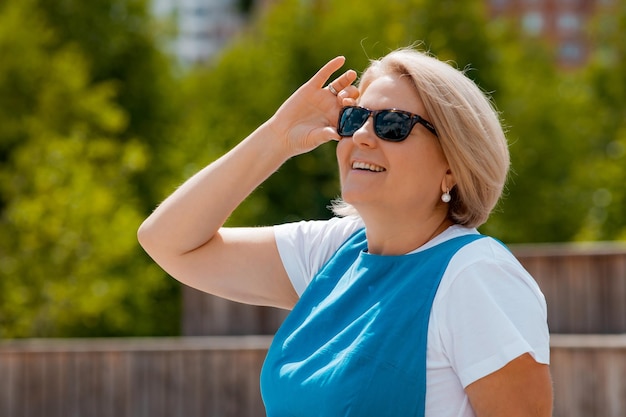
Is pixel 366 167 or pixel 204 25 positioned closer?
pixel 366 167

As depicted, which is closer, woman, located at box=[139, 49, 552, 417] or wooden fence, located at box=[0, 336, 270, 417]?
woman, located at box=[139, 49, 552, 417]

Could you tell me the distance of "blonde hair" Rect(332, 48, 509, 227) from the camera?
2.17 metres

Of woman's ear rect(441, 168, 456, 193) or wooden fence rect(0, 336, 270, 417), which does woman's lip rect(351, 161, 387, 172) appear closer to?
woman's ear rect(441, 168, 456, 193)

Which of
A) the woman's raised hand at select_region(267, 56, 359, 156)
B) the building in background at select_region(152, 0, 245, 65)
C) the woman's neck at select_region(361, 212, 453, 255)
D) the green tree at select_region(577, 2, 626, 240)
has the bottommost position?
the building in background at select_region(152, 0, 245, 65)

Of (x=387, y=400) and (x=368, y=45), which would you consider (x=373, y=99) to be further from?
(x=368, y=45)

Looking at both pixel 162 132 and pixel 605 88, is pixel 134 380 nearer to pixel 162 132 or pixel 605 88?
pixel 162 132

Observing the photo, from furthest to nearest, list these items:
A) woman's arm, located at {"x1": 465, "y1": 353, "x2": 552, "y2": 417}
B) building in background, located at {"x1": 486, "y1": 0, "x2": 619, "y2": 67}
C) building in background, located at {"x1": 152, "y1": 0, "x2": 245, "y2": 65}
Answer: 1. building in background, located at {"x1": 152, "y1": 0, "x2": 245, "y2": 65}
2. building in background, located at {"x1": 486, "y1": 0, "x2": 619, "y2": 67}
3. woman's arm, located at {"x1": 465, "y1": 353, "x2": 552, "y2": 417}

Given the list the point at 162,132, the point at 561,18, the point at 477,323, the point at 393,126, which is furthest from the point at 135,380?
the point at 561,18

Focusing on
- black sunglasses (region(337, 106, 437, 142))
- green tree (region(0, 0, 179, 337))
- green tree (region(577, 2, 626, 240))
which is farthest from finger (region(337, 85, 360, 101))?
green tree (region(577, 2, 626, 240))

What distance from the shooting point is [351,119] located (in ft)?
7.63

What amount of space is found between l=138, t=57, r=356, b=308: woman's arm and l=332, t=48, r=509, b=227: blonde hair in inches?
13.8

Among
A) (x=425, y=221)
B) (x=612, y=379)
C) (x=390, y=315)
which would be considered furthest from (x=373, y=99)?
(x=612, y=379)

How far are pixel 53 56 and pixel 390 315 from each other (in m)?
19.8

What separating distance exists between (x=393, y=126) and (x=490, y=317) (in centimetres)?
48
